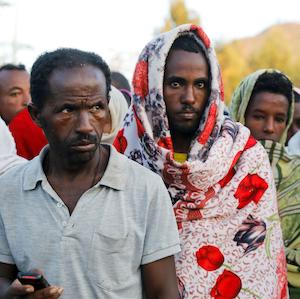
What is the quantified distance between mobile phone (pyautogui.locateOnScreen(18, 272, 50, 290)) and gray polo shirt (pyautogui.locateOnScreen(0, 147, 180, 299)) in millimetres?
178

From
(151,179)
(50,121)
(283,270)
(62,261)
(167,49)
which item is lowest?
(283,270)

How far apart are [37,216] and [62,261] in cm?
19

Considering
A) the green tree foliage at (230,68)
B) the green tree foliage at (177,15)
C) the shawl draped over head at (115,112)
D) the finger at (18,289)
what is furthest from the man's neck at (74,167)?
the green tree foliage at (230,68)

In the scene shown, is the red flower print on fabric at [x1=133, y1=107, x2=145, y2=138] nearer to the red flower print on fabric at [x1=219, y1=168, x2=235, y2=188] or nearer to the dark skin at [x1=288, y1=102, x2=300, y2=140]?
the red flower print on fabric at [x1=219, y1=168, x2=235, y2=188]

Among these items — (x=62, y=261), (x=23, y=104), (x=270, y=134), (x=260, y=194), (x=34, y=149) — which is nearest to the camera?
(x=62, y=261)

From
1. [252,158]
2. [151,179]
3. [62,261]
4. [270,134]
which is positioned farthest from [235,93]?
[62,261]

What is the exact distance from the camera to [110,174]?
2705 mm

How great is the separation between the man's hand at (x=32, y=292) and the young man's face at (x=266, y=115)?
2.16m

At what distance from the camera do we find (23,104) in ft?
19.7

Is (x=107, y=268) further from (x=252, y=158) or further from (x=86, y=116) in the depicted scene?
(x=252, y=158)

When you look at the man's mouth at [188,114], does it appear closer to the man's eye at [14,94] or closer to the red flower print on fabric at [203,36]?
the red flower print on fabric at [203,36]

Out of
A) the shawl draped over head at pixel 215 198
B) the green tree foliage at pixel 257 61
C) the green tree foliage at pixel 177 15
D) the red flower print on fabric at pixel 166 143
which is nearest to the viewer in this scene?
the shawl draped over head at pixel 215 198

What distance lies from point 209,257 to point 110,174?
0.77m

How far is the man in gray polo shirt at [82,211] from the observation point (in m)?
2.59
